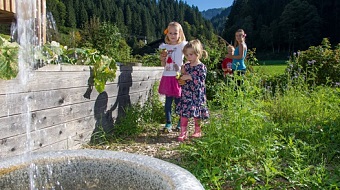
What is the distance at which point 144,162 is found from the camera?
114 cm

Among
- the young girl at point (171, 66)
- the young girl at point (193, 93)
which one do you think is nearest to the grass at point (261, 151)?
the young girl at point (193, 93)

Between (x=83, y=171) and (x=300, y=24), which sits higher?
(x=300, y=24)

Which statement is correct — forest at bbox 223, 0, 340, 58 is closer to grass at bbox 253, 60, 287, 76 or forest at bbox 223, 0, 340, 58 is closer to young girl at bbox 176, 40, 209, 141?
grass at bbox 253, 60, 287, 76

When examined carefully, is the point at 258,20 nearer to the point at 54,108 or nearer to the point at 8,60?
the point at 54,108

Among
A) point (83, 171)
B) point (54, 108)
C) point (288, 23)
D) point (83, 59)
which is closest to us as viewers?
point (83, 171)

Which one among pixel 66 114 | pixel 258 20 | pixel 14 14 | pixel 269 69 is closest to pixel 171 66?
pixel 66 114

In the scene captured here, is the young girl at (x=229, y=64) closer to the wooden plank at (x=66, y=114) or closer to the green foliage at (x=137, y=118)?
the green foliage at (x=137, y=118)

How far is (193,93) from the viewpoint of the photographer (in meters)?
3.75

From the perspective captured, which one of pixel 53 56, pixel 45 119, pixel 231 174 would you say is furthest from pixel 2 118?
pixel 231 174

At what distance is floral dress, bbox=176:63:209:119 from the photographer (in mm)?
3697

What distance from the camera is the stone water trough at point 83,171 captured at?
1.09m

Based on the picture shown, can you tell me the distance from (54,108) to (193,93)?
1576mm

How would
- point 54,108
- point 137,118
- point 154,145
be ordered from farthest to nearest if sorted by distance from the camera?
point 137,118, point 154,145, point 54,108

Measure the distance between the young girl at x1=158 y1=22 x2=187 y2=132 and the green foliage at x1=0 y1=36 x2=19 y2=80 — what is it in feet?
6.63
